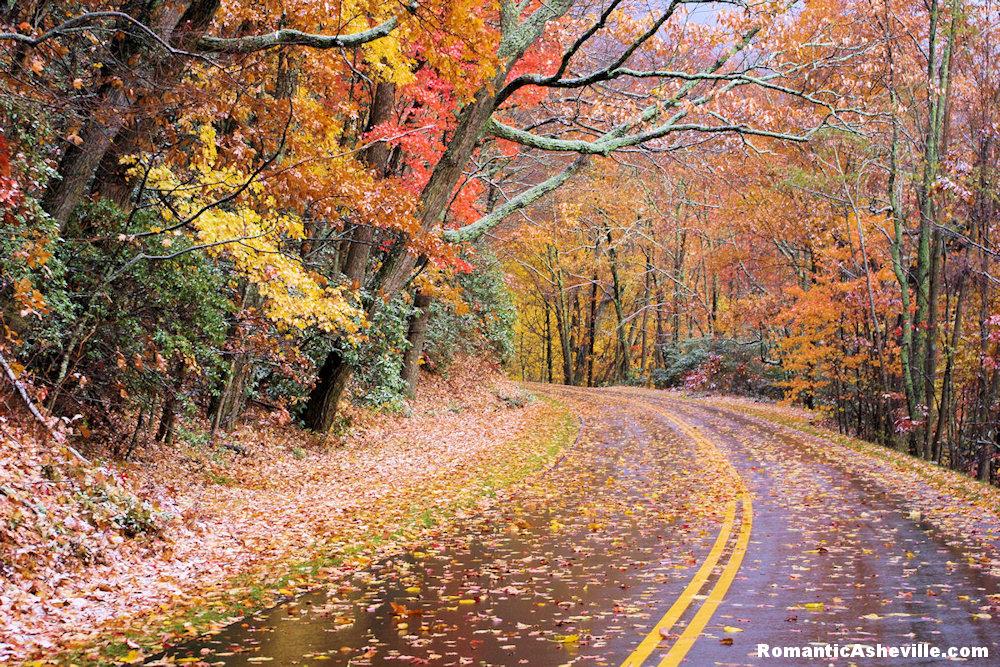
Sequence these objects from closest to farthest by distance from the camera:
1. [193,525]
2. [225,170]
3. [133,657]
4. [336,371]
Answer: [133,657] < [193,525] < [225,170] < [336,371]

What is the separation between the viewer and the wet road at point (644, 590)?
19.3 ft

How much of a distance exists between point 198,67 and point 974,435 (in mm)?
17661

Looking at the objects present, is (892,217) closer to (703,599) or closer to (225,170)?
(225,170)

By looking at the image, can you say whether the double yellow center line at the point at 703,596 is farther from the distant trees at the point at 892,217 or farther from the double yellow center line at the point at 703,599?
the distant trees at the point at 892,217

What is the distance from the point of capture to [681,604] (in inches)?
273

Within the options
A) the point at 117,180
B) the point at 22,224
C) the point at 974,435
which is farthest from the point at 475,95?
the point at 974,435

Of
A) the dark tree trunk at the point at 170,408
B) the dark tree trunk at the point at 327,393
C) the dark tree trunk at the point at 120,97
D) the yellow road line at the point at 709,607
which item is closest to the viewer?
the yellow road line at the point at 709,607

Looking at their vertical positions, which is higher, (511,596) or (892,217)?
(892,217)

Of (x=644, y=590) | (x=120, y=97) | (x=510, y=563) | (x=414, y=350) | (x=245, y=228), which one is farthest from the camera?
(x=414, y=350)

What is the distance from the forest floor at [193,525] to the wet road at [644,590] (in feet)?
1.89

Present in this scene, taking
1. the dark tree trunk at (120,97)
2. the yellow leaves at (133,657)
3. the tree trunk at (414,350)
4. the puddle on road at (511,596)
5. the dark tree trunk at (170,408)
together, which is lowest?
the yellow leaves at (133,657)

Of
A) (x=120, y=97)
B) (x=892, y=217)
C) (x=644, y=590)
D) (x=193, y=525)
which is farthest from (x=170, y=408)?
(x=892, y=217)

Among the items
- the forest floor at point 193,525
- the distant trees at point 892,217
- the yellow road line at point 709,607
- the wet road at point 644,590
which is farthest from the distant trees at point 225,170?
the yellow road line at point 709,607

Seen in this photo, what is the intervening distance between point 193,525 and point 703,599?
574 centimetres
